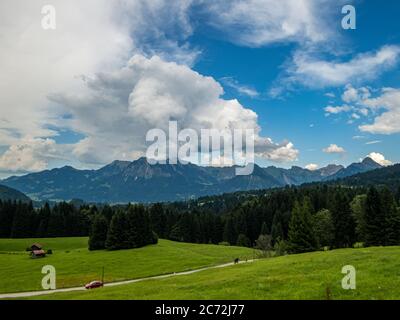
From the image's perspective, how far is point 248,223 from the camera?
536 feet

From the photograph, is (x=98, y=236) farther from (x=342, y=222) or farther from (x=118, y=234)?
(x=342, y=222)

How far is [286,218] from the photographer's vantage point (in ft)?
493

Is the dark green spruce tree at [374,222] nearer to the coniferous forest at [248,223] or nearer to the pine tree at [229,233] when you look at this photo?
the coniferous forest at [248,223]

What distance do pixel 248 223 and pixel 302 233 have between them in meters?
82.0

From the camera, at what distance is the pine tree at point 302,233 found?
81312 millimetres

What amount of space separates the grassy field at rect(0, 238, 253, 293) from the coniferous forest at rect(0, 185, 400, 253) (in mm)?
13225

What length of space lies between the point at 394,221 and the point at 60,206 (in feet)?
454

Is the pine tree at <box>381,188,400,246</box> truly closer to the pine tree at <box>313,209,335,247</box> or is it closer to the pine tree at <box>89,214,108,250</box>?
the pine tree at <box>313,209,335,247</box>

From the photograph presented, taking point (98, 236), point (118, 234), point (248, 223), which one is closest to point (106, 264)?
point (118, 234)

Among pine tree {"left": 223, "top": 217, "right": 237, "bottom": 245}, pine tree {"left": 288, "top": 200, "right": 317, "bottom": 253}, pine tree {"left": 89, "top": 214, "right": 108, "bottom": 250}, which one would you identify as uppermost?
pine tree {"left": 288, "top": 200, "right": 317, "bottom": 253}

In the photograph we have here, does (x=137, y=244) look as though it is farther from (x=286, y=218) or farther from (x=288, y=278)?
(x=288, y=278)

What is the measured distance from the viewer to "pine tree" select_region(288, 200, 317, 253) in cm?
8131

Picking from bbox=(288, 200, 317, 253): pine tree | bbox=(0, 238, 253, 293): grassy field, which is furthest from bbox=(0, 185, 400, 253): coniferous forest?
bbox=(0, 238, 253, 293): grassy field
